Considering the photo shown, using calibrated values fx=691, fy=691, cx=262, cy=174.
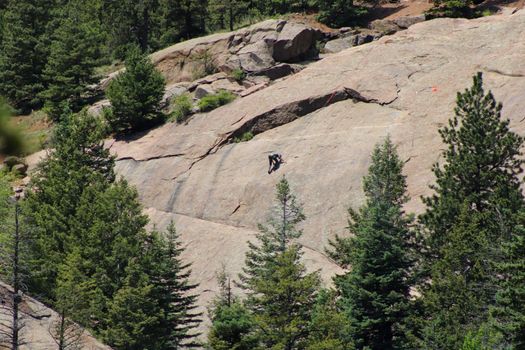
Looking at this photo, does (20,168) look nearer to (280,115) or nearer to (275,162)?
(280,115)

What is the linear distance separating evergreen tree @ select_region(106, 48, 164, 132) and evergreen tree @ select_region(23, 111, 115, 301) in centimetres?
161

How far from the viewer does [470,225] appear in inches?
917

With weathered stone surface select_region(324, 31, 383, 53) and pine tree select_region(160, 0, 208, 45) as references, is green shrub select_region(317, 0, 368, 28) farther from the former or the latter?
pine tree select_region(160, 0, 208, 45)

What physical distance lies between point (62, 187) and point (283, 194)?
49.6 feet

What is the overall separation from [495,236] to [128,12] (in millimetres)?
51974

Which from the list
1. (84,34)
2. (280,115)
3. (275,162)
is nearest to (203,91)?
(280,115)

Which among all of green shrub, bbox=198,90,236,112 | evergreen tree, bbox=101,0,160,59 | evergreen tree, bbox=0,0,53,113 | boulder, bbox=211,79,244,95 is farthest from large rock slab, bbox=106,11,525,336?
evergreen tree, bbox=101,0,160,59

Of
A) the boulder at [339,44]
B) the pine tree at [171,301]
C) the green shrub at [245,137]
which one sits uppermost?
the boulder at [339,44]

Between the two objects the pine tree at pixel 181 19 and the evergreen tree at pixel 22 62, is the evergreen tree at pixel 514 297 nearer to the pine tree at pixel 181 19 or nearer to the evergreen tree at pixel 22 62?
the evergreen tree at pixel 22 62

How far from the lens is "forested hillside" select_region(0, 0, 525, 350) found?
2364 cm

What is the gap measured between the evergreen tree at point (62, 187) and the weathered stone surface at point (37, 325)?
2.46 meters

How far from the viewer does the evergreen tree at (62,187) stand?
33.3 m

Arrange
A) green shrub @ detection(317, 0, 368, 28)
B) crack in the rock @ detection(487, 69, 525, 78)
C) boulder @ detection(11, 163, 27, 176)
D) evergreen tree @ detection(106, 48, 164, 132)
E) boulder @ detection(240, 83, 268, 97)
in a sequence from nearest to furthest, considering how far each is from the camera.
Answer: crack in the rock @ detection(487, 69, 525, 78), boulder @ detection(240, 83, 268, 97), evergreen tree @ detection(106, 48, 164, 132), boulder @ detection(11, 163, 27, 176), green shrub @ detection(317, 0, 368, 28)

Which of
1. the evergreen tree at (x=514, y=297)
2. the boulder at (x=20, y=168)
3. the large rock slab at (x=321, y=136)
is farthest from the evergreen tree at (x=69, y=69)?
the evergreen tree at (x=514, y=297)
